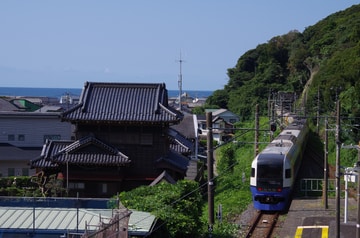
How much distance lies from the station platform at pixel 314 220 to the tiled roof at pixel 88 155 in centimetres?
699

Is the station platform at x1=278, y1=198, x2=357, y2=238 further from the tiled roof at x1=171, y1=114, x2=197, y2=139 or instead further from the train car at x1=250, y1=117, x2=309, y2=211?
the tiled roof at x1=171, y1=114, x2=197, y2=139

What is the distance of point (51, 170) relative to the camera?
25.2 m

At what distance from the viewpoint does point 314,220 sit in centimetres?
2003

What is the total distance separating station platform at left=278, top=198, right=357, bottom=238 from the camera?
18.0 meters

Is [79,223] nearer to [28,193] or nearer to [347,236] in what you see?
[347,236]

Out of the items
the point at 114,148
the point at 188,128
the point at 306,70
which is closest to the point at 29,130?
the point at 114,148

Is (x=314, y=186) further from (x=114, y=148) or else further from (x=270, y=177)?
(x=114, y=148)

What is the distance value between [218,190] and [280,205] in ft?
26.4

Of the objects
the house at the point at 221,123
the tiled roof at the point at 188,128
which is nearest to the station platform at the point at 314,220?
the tiled roof at the point at 188,128

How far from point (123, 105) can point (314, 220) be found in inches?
372

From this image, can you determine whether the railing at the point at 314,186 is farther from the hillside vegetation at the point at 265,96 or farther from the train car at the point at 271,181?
the train car at the point at 271,181

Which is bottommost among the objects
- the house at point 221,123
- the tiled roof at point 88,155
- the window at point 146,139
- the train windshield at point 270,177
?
the house at point 221,123

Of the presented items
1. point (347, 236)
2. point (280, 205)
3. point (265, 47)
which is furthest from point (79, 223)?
point (265, 47)

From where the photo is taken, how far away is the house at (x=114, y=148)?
2409cm
